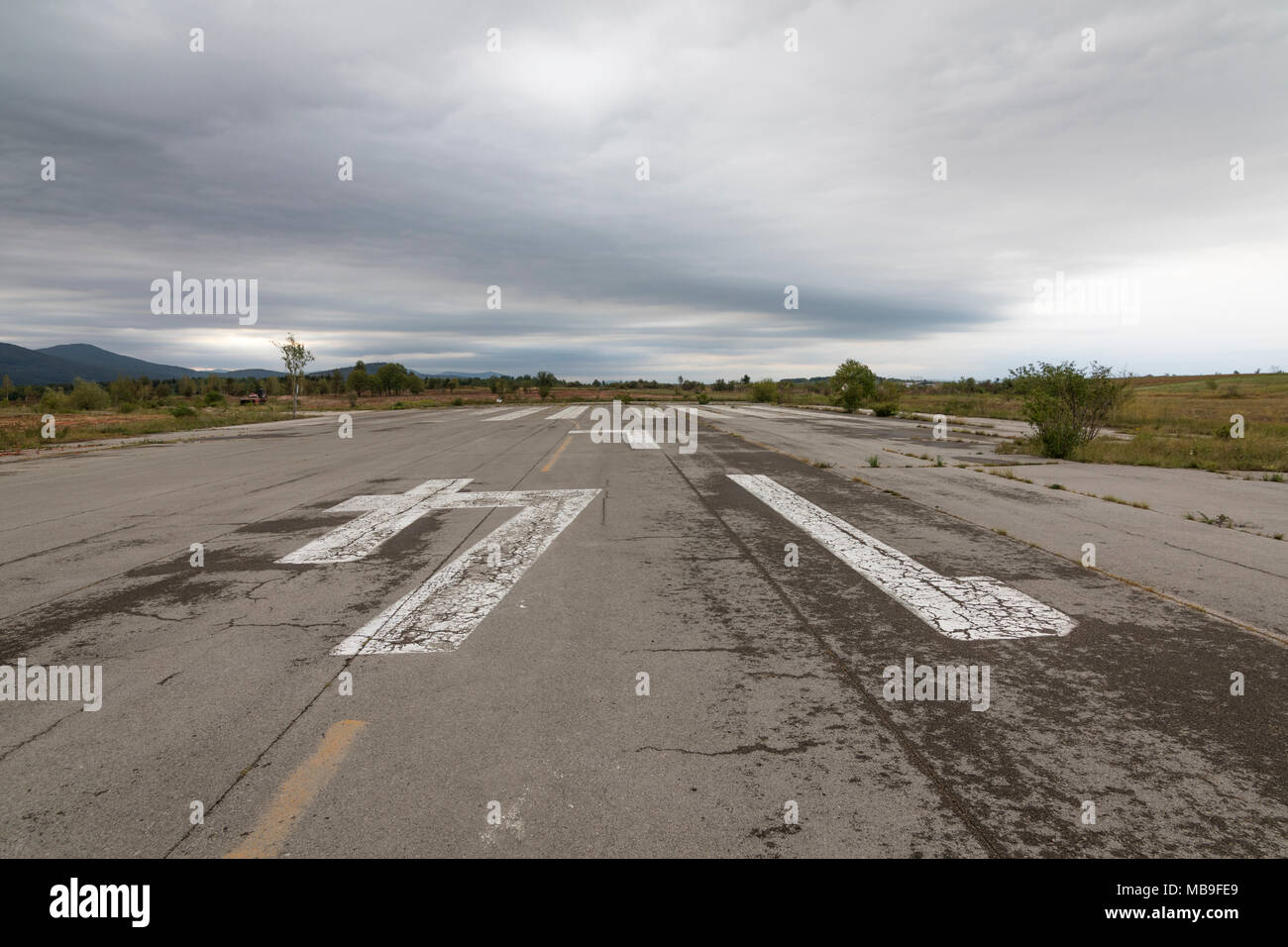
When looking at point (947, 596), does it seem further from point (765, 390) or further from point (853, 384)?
point (765, 390)

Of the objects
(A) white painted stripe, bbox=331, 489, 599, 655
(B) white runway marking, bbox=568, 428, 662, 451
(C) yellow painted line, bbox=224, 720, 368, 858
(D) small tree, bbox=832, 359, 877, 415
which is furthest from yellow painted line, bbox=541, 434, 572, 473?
(D) small tree, bbox=832, 359, 877, 415

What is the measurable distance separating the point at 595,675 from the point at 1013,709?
2.49m

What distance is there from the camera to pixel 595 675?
424 cm

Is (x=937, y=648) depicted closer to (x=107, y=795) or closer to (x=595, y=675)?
(x=595, y=675)

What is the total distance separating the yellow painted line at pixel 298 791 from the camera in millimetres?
2656

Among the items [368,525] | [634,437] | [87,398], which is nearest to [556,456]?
[634,437]

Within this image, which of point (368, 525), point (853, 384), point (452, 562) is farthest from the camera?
point (853, 384)

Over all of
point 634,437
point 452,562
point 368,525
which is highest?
point 634,437

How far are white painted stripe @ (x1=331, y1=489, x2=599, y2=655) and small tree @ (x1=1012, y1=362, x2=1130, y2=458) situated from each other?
14359 millimetres

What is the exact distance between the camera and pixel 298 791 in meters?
3.00

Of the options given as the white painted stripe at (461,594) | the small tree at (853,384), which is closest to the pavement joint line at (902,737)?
the white painted stripe at (461,594)

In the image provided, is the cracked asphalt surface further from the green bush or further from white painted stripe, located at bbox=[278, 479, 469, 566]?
the green bush

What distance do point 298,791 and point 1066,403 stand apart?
20.2 metres

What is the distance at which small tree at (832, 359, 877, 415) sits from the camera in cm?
4328
